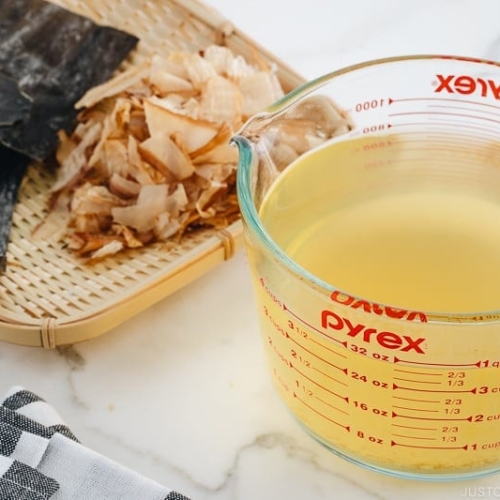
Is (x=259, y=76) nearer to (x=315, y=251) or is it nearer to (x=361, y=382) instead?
(x=315, y=251)

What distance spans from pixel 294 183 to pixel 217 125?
0.17 meters

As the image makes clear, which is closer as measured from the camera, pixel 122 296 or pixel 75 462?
pixel 75 462

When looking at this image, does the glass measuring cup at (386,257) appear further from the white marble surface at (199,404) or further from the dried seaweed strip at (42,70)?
the dried seaweed strip at (42,70)

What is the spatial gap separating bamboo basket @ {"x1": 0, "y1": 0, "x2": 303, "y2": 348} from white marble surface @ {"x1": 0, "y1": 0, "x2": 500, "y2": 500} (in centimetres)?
3

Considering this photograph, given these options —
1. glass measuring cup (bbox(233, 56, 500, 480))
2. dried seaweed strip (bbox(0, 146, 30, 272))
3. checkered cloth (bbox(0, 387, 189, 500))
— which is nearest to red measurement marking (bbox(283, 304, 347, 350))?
glass measuring cup (bbox(233, 56, 500, 480))

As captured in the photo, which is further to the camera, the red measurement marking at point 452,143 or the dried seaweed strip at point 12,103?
the dried seaweed strip at point 12,103

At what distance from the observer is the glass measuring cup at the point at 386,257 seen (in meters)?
0.62

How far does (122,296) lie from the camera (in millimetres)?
824

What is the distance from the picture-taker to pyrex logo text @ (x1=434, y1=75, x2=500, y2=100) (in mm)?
757

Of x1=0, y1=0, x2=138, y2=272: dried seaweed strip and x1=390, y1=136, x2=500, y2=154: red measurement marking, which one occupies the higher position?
x1=390, y1=136, x2=500, y2=154: red measurement marking

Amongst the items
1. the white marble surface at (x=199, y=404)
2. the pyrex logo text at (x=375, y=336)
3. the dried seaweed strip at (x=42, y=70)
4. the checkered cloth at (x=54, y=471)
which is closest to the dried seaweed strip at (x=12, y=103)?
the dried seaweed strip at (x=42, y=70)

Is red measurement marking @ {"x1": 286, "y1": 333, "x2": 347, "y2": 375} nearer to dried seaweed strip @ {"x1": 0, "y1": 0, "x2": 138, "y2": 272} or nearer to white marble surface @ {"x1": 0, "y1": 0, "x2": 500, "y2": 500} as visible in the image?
white marble surface @ {"x1": 0, "y1": 0, "x2": 500, "y2": 500}

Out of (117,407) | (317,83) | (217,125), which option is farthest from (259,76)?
(117,407)

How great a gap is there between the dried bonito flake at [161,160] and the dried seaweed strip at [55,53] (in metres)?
0.06
